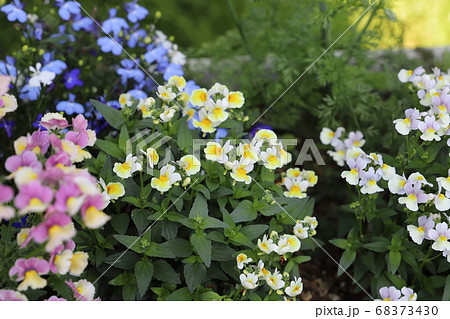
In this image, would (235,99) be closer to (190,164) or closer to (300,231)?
(190,164)

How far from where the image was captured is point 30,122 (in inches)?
69.2

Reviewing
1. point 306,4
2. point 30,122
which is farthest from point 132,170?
point 306,4

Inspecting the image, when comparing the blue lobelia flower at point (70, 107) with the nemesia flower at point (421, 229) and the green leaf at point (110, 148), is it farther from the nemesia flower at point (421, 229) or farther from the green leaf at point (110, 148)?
the nemesia flower at point (421, 229)

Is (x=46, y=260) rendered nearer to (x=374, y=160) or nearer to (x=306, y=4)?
(x=374, y=160)

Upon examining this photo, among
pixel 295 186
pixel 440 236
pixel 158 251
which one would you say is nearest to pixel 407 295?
pixel 440 236

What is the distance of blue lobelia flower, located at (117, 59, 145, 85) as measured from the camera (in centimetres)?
194

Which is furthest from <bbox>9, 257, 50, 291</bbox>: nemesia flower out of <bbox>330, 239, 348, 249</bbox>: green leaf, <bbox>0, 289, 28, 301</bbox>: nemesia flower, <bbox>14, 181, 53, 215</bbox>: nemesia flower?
<bbox>330, 239, 348, 249</bbox>: green leaf

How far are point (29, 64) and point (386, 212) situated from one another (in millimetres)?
1290

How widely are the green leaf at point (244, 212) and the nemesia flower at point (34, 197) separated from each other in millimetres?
568

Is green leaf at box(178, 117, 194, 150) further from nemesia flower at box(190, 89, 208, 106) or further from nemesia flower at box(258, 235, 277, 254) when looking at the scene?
nemesia flower at box(258, 235, 277, 254)

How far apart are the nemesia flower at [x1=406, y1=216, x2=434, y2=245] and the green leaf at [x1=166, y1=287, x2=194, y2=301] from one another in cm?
62

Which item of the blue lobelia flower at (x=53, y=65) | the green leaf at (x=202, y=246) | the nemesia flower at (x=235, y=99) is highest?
the nemesia flower at (x=235, y=99)

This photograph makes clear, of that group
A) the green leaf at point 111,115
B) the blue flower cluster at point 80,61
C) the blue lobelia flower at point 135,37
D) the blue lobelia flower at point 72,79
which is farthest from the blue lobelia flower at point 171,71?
the green leaf at point 111,115

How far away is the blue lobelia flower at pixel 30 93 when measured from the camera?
1829mm
